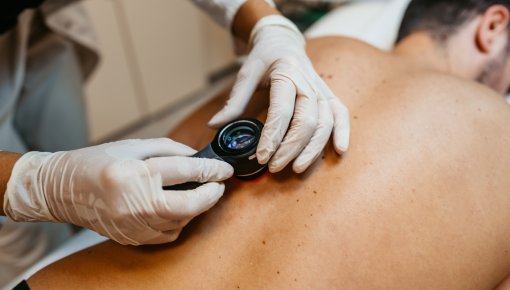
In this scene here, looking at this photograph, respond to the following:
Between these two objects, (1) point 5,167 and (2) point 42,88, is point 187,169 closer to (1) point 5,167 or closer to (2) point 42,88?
(1) point 5,167

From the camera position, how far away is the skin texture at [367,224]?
76 cm

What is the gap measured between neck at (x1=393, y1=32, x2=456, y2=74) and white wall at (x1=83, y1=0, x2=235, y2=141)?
5.37 ft

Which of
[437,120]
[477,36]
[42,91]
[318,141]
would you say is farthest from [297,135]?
[42,91]

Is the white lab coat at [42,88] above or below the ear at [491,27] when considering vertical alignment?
below

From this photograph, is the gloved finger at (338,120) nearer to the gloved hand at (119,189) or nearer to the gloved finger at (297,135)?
the gloved finger at (297,135)

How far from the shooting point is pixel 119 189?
2.19 feet

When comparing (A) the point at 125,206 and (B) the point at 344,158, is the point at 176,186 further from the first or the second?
(B) the point at 344,158

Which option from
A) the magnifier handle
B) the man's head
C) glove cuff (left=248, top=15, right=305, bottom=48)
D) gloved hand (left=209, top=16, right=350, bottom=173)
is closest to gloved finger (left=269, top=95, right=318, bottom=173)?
gloved hand (left=209, top=16, right=350, bottom=173)

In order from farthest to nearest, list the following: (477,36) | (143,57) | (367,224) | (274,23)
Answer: (143,57), (477,36), (274,23), (367,224)

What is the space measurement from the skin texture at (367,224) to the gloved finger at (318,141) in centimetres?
4

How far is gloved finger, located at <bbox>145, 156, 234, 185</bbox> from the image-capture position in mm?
699

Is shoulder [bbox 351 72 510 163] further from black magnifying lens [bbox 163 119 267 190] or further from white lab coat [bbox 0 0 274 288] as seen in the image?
white lab coat [bbox 0 0 274 288]

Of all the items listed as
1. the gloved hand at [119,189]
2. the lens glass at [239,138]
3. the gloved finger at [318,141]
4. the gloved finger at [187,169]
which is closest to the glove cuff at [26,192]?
the gloved hand at [119,189]

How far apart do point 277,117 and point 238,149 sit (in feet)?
0.32
